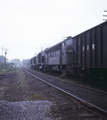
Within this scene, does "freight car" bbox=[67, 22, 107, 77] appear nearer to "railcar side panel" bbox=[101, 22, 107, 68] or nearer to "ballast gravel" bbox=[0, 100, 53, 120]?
"railcar side panel" bbox=[101, 22, 107, 68]

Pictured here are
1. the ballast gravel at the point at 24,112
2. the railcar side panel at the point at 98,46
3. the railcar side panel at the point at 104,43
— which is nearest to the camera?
the ballast gravel at the point at 24,112

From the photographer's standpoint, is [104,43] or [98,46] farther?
[98,46]

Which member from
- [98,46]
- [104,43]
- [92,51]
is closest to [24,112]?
[104,43]

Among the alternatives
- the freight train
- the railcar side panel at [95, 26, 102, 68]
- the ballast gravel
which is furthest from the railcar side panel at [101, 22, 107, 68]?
the ballast gravel

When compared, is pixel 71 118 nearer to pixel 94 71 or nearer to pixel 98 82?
pixel 94 71

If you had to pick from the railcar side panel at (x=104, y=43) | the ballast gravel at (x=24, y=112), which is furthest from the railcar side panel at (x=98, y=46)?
the ballast gravel at (x=24, y=112)

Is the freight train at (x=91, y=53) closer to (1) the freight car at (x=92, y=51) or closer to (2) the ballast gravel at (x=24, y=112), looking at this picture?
(1) the freight car at (x=92, y=51)

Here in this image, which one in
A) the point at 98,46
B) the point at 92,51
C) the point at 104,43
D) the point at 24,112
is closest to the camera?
the point at 24,112

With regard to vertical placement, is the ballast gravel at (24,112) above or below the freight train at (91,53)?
below

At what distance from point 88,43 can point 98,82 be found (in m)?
2.81

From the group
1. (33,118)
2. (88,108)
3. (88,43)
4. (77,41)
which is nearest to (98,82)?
(88,43)

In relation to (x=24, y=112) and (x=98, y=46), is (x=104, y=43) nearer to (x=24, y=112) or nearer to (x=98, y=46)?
(x=98, y=46)

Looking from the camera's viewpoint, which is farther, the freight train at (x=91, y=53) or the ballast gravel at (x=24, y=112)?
the freight train at (x=91, y=53)

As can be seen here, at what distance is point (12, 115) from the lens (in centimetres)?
381
